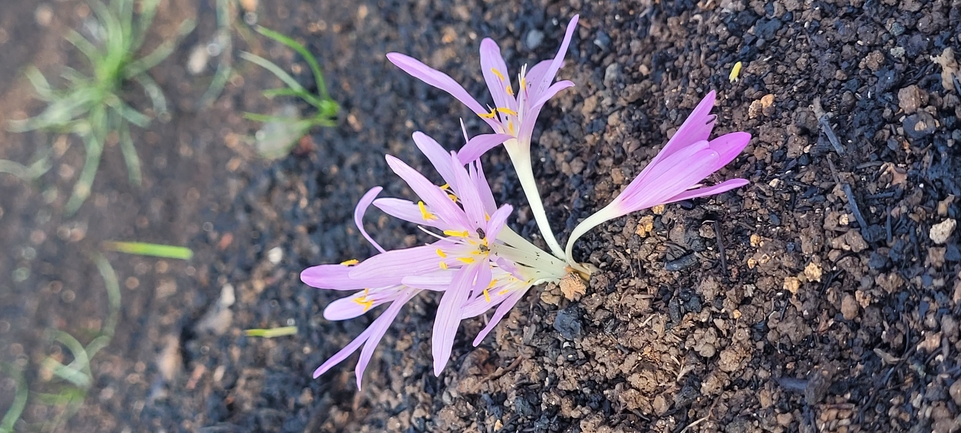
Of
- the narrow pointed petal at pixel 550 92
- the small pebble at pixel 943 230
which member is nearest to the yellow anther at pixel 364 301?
the narrow pointed petal at pixel 550 92

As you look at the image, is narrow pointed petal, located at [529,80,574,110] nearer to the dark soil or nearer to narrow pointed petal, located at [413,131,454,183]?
narrow pointed petal, located at [413,131,454,183]

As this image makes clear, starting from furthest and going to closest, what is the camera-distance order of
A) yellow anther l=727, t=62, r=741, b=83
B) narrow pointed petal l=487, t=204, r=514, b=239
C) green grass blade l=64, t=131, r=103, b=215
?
green grass blade l=64, t=131, r=103, b=215 < yellow anther l=727, t=62, r=741, b=83 < narrow pointed petal l=487, t=204, r=514, b=239

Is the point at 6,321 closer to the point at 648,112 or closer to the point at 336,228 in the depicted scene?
the point at 336,228

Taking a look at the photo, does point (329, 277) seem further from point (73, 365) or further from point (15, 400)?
point (15, 400)

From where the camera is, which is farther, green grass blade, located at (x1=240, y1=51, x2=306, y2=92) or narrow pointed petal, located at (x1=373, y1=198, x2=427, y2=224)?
green grass blade, located at (x1=240, y1=51, x2=306, y2=92)

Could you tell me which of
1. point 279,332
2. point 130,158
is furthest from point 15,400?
point 279,332

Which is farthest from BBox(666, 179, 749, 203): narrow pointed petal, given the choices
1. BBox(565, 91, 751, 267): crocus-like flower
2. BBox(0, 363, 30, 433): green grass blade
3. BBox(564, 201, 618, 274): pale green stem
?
BBox(0, 363, 30, 433): green grass blade

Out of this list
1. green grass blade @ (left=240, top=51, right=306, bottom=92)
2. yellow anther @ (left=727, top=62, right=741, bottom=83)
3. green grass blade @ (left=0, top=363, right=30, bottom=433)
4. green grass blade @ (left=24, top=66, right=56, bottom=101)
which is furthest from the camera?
green grass blade @ (left=24, top=66, right=56, bottom=101)

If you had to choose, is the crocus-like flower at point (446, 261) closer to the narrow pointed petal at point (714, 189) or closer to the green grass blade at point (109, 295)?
the narrow pointed petal at point (714, 189)
